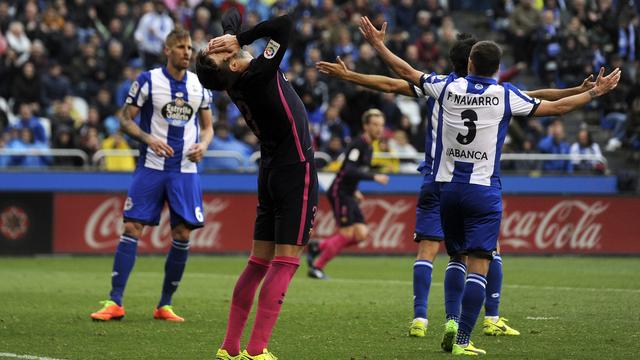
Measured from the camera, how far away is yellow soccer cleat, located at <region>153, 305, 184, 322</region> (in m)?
11.5

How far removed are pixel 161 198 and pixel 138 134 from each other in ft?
2.25

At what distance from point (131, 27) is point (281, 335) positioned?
57.0 ft

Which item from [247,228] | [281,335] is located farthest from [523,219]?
[281,335]

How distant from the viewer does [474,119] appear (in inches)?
350

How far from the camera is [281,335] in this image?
33.5ft

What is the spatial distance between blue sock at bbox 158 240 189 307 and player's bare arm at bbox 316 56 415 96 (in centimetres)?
335

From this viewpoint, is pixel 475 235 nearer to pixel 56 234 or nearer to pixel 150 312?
pixel 150 312

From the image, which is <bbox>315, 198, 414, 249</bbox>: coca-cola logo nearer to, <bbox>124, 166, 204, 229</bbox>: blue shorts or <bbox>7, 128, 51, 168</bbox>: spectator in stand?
<bbox>7, 128, 51, 168</bbox>: spectator in stand

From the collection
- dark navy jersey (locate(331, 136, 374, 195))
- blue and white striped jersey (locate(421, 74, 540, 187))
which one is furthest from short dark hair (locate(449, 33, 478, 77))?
dark navy jersey (locate(331, 136, 374, 195))

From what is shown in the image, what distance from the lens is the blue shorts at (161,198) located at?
11617 millimetres

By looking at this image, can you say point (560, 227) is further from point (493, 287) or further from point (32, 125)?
point (493, 287)

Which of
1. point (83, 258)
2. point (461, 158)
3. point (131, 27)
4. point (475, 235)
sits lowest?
point (83, 258)

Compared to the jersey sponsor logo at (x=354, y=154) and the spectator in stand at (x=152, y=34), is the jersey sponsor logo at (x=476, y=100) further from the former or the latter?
the spectator in stand at (x=152, y=34)

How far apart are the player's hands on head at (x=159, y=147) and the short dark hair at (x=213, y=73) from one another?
3.50 meters
